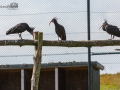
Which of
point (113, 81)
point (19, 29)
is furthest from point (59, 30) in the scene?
point (113, 81)

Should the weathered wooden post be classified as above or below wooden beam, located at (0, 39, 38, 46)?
below

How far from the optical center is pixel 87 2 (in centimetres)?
1184

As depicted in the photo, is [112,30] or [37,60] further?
[112,30]

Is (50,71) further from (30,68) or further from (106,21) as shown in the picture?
(106,21)

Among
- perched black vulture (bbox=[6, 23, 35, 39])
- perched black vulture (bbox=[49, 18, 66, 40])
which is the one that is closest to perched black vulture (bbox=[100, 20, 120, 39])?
perched black vulture (bbox=[49, 18, 66, 40])

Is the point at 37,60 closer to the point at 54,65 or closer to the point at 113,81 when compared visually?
the point at 113,81

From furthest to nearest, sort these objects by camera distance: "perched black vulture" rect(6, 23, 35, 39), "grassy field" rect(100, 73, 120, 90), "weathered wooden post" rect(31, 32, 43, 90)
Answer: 1. "grassy field" rect(100, 73, 120, 90)
2. "perched black vulture" rect(6, 23, 35, 39)
3. "weathered wooden post" rect(31, 32, 43, 90)

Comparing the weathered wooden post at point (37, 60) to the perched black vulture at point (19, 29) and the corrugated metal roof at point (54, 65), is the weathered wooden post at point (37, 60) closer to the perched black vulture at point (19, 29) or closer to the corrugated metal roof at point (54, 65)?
the perched black vulture at point (19, 29)

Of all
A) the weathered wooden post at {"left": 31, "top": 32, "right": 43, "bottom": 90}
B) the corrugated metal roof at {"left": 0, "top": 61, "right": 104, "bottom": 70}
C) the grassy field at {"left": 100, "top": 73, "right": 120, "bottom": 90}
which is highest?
the weathered wooden post at {"left": 31, "top": 32, "right": 43, "bottom": 90}

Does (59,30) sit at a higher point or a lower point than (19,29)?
lower

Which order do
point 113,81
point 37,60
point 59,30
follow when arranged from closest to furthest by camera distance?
1. point 37,60
2. point 59,30
3. point 113,81

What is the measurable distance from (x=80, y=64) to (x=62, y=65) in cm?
68

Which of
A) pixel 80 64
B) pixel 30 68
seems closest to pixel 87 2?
pixel 80 64

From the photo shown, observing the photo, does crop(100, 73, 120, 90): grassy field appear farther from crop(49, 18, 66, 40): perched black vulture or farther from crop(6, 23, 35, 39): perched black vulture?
crop(6, 23, 35, 39): perched black vulture
